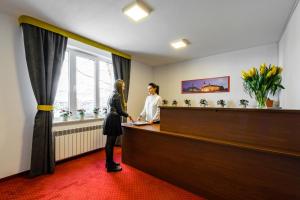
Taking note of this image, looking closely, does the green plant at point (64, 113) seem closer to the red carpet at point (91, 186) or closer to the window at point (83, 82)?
the window at point (83, 82)

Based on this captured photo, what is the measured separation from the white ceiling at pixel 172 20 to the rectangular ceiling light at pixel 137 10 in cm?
7

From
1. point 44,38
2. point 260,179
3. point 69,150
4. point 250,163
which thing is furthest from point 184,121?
point 44,38

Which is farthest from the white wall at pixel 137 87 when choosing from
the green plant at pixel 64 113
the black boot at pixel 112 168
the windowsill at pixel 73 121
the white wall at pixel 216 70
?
the black boot at pixel 112 168

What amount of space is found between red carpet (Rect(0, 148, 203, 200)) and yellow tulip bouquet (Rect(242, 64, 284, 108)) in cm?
152

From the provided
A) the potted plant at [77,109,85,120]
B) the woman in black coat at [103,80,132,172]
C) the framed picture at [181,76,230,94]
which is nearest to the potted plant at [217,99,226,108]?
the framed picture at [181,76,230,94]

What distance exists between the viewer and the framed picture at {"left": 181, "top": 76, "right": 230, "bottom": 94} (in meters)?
3.85

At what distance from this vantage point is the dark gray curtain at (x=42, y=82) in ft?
7.53

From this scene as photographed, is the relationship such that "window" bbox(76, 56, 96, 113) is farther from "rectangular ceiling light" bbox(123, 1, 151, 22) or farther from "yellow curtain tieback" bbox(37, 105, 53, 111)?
"rectangular ceiling light" bbox(123, 1, 151, 22)

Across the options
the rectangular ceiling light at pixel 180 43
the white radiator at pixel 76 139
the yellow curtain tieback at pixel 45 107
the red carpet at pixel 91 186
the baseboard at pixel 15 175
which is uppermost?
the rectangular ceiling light at pixel 180 43

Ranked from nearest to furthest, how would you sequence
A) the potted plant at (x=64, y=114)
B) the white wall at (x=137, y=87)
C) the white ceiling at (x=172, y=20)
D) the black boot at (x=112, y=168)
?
the white ceiling at (x=172, y=20) < the black boot at (x=112, y=168) < the potted plant at (x=64, y=114) < the white wall at (x=137, y=87)

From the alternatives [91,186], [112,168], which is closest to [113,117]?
[112,168]

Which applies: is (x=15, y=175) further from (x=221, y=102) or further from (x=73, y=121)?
(x=221, y=102)

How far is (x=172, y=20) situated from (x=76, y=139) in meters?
2.87

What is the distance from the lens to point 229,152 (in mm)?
1617
